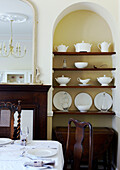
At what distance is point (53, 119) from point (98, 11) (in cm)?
198

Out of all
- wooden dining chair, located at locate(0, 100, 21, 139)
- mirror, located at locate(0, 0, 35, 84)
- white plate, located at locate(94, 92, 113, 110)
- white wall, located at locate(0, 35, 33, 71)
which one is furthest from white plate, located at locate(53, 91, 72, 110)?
wooden dining chair, located at locate(0, 100, 21, 139)

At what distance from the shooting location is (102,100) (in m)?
3.85

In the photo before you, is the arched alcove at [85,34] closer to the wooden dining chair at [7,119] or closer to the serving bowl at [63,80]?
the serving bowl at [63,80]

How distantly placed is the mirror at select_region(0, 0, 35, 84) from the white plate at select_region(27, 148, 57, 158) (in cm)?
167

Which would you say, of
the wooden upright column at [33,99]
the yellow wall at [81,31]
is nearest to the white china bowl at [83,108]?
the wooden upright column at [33,99]

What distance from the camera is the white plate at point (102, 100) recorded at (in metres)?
3.84

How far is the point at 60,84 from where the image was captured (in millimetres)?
3727

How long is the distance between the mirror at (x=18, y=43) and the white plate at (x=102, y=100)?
1.18 metres

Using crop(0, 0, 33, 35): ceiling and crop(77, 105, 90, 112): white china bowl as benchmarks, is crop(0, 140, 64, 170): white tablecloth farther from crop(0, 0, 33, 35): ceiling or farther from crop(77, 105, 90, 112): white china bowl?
crop(0, 0, 33, 35): ceiling

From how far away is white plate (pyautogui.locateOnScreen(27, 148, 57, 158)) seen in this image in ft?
5.94

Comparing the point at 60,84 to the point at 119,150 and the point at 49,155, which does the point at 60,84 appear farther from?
the point at 49,155

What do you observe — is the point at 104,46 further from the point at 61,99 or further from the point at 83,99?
the point at 61,99

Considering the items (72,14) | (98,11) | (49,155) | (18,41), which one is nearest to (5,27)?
(18,41)

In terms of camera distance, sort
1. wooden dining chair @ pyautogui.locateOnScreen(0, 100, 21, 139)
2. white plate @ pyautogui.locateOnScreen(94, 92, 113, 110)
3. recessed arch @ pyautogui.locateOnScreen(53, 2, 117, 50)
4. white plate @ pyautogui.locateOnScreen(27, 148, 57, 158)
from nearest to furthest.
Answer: white plate @ pyautogui.locateOnScreen(27, 148, 57, 158)
wooden dining chair @ pyautogui.locateOnScreen(0, 100, 21, 139)
recessed arch @ pyautogui.locateOnScreen(53, 2, 117, 50)
white plate @ pyautogui.locateOnScreen(94, 92, 113, 110)
